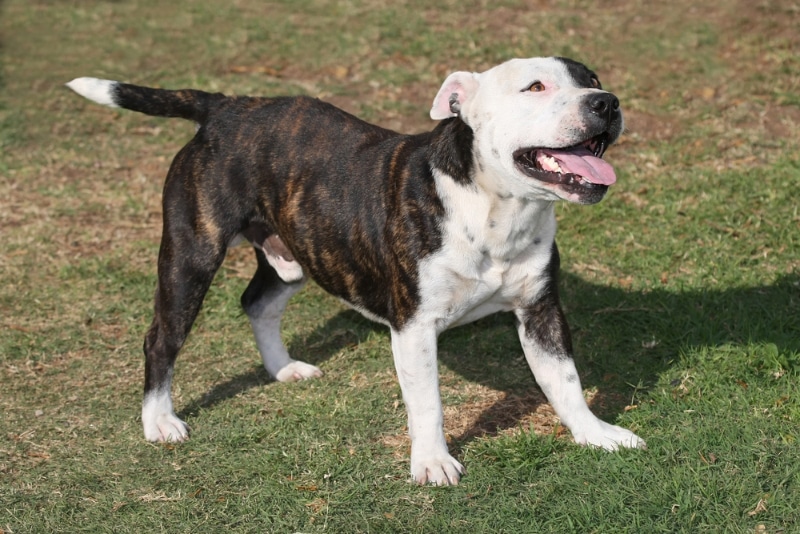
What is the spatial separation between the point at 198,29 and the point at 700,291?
25.0ft

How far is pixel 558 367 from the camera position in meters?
5.05

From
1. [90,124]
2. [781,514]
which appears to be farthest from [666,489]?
[90,124]

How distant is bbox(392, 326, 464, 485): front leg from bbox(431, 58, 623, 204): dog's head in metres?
0.78

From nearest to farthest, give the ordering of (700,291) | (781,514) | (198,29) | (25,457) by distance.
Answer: (781,514) → (25,457) → (700,291) → (198,29)

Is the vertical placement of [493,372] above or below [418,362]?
below

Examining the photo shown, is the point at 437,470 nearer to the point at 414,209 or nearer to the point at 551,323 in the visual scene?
the point at 551,323

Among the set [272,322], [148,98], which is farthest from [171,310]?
[148,98]

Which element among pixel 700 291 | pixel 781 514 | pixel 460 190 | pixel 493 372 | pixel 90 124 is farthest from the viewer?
pixel 90 124

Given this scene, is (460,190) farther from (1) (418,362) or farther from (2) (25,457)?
(2) (25,457)

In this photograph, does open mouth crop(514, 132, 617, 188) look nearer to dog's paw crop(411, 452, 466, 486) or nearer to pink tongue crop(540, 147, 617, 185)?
pink tongue crop(540, 147, 617, 185)

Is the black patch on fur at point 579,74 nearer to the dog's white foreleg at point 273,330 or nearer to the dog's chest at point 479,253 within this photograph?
the dog's chest at point 479,253

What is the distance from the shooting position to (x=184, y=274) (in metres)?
5.55

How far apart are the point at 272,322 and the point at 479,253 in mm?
1927

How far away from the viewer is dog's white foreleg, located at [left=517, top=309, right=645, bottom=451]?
4953 mm
